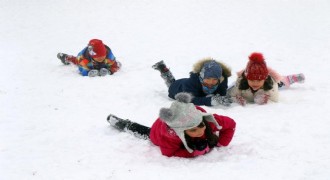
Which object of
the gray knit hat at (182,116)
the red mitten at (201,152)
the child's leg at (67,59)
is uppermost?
the gray knit hat at (182,116)

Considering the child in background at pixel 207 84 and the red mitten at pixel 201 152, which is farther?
the child in background at pixel 207 84

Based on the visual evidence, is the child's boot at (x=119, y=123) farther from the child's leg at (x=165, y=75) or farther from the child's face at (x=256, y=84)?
the child's face at (x=256, y=84)

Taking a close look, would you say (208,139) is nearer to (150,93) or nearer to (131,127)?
(131,127)

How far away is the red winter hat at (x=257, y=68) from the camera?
19.4 ft

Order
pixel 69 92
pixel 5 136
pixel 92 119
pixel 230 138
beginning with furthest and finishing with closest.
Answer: pixel 69 92 → pixel 92 119 → pixel 5 136 → pixel 230 138

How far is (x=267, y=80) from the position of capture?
6.16 m

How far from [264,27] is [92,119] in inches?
338

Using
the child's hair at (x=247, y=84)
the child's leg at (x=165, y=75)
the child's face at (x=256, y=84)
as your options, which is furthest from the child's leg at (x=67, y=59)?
the child's face at (x=256, y=84)

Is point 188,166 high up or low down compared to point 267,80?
down

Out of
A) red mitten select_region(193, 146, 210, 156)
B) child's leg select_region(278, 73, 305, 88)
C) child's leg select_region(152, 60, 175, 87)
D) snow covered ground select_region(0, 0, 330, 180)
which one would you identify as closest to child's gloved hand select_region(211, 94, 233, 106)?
snow covered ground select_region(0, 0, 330, 180)

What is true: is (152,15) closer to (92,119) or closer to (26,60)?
(26,60)

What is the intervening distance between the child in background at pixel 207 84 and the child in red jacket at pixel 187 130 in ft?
4.91

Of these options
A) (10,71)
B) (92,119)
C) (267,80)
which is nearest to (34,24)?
(10,71)

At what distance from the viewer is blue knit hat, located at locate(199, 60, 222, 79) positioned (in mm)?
Result: 6062
